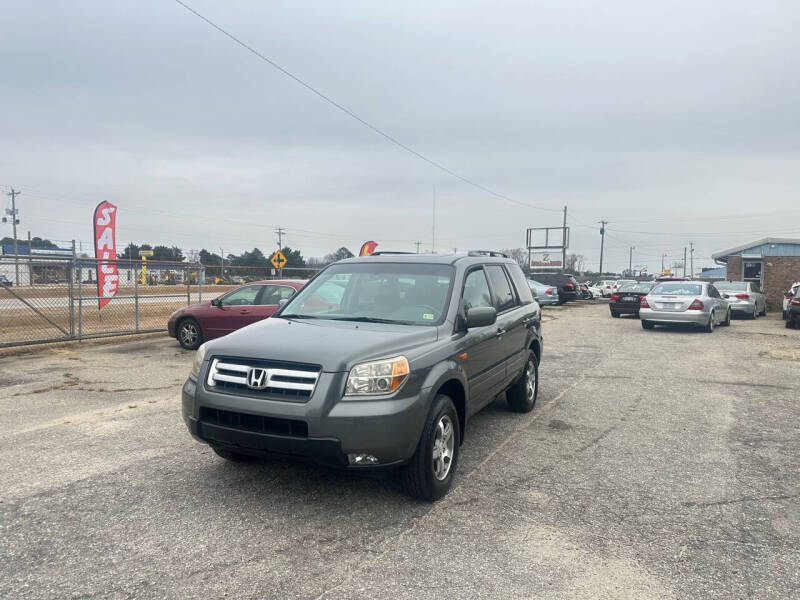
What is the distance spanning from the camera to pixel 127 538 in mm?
3436

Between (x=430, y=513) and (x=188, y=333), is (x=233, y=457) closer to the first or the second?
(x=430, y=513)

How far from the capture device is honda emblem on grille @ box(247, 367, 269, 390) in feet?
12.1

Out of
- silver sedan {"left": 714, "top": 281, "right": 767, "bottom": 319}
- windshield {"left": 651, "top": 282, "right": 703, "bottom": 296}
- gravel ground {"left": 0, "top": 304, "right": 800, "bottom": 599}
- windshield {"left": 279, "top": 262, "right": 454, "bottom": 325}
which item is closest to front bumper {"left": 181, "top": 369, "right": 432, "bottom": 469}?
gravel ground {"left": 0, "top": 304, "right": 800, "bottom": 599}

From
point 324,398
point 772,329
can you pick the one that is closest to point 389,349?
point 324,398

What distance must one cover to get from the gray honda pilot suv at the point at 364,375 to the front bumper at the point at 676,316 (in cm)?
1245

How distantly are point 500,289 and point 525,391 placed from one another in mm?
1353

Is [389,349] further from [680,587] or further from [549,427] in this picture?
[549,427]

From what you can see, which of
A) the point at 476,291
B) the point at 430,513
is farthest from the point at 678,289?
the point at 430,513

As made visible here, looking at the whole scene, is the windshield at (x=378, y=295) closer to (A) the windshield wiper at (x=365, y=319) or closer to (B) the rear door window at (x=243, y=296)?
(A) the windshield wiper at (x=365, y=319)

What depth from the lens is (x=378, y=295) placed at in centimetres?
491

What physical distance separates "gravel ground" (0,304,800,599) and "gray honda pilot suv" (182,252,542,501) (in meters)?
0.42

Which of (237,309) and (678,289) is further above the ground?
(678,289)

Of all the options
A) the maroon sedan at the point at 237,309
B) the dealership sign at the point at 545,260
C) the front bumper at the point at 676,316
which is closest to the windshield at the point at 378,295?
the maroon sedan at the point at 237,309

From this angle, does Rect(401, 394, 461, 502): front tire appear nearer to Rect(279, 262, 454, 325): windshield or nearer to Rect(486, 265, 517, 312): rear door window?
Rect(279, 262, 454, 325): windshield
